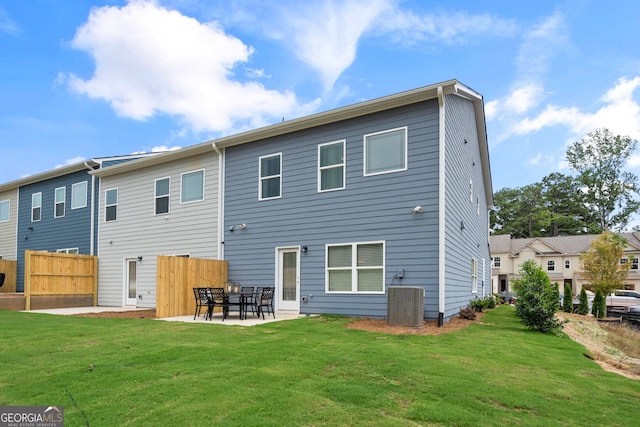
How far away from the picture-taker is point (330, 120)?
1206 cm

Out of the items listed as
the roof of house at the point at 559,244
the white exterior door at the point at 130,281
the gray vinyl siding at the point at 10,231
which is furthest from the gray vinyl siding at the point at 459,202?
the roof of house at the point at 559,244

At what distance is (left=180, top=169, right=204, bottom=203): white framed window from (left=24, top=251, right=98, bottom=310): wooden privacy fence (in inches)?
199

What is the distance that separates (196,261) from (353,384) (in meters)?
8.88

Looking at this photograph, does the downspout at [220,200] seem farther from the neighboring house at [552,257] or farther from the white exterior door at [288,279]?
the neighboring house at [552,257]

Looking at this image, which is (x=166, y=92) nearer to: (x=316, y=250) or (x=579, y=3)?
(x=316, y=250)

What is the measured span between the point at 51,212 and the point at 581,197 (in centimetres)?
5065

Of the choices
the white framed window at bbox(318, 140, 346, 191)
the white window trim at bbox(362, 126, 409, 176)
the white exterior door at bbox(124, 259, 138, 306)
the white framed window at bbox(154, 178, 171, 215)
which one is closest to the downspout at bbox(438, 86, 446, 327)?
the white window trim at bbox(362, 126, 409, 176)

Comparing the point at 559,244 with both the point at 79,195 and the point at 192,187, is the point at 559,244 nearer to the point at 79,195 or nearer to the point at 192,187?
the point at 192,187

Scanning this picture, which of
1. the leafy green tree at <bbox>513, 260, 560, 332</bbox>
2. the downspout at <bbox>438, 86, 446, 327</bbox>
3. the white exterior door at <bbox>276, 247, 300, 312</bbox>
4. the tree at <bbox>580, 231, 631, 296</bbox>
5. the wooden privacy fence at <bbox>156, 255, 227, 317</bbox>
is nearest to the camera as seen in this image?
the downspout at <bbox>438, 86, 446, 327</bbox>

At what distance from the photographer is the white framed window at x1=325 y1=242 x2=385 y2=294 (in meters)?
11.1

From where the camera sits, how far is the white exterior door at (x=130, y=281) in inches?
645

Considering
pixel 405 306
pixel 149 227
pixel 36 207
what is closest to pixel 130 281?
pixel 149 227

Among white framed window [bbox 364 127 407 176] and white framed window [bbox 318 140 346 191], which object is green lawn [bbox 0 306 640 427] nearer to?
white framed window [bbox 364 127 407 176]

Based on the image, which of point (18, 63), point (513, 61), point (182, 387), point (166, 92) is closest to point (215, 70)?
point (166, 92)
